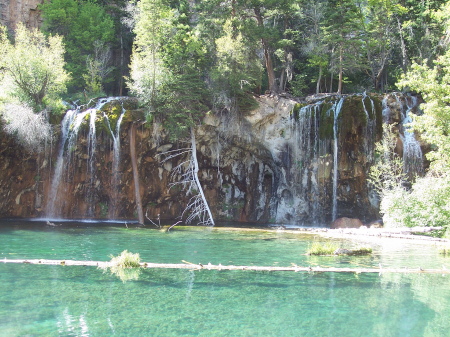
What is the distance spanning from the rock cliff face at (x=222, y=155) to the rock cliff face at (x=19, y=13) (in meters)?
15.8

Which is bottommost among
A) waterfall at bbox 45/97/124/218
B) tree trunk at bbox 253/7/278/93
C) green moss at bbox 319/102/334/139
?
waterfall at bbox 45/97/124/218

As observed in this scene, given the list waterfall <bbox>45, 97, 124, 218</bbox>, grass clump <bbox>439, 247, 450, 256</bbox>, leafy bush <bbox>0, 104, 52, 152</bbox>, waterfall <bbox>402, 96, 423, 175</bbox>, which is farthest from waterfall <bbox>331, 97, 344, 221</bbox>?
leafy bush <bbox>0, 104, 52, 152</bbox>

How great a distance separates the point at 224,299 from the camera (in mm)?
8375

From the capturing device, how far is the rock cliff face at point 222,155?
24688 millimetres

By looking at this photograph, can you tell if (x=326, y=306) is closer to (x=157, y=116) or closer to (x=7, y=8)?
(x=157, y=116)

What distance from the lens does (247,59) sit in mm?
25516

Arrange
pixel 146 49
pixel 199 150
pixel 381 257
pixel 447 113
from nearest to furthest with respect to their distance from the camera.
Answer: pixel 381 257
pixel 447 113
pixel 146 49
pixel 199 150

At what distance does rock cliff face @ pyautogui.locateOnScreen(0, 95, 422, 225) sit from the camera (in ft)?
81.0

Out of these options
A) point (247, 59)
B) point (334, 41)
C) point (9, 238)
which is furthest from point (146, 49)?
point (9, 238)

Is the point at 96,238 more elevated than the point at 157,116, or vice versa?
the point at 157,116

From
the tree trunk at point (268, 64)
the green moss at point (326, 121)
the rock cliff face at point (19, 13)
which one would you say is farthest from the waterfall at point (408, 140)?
the rock cliff face at point (19, 13)

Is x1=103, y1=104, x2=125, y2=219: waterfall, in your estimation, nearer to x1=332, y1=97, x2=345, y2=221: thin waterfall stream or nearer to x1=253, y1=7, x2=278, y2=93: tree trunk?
x1=253, y1=7, x2=278, y2=93: tree trunk

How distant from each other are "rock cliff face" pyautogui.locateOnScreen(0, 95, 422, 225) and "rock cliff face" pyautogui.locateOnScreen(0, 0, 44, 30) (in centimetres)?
1576

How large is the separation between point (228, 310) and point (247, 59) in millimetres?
19888
